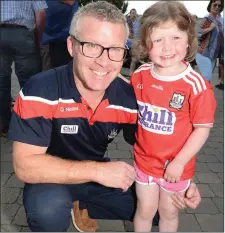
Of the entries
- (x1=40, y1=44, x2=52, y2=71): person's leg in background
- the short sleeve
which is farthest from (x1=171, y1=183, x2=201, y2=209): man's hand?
(x1=40, y1=44, x2=52, y2=71): person's leg in background

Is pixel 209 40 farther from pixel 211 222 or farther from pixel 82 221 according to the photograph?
pixel 82 221

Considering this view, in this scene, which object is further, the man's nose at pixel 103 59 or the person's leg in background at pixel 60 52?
the person's leg in background at pixel 60 52

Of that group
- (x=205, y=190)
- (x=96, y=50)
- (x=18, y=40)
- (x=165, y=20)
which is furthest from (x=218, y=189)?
(x=18, y=40)

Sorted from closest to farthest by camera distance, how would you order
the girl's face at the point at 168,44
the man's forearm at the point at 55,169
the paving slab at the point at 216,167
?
the man's forearm at the point at 55,169 → the girl's face at the point at 168,44 → the paving slab at the point at 216,167

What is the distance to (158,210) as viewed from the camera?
2.77 metres

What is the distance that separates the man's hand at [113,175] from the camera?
2.17 m

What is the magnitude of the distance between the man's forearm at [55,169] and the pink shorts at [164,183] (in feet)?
1.94

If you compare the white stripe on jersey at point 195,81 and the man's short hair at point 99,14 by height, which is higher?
the man's short hair at point 99,14

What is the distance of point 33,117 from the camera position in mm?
2203

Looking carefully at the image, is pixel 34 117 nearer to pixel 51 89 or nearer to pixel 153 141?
pixel 51 89

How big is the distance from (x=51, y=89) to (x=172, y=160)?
0.98 m

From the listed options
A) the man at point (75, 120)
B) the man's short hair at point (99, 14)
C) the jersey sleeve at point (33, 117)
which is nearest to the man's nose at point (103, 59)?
the man at point (75, 120)

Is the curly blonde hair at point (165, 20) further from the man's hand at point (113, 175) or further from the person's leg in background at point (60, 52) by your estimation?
the person's leg in background at point (60, 52)

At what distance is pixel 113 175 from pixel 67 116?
1.59ft
